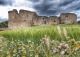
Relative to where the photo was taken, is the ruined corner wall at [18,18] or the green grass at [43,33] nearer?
the green grass at [43,33]

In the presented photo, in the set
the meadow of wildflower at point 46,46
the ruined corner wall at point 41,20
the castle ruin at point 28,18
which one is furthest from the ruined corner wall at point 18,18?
the meadow of wildflower at point 46,46

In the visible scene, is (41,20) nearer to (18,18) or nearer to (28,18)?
(28,18)

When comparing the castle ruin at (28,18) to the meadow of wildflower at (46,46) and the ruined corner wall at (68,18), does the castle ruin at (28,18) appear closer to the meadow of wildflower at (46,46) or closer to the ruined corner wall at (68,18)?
the ruined corner wall at (68,18)

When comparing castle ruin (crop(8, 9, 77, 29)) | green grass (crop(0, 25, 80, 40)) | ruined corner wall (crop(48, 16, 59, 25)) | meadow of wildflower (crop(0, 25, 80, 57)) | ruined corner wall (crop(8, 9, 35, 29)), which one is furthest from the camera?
ruined corner wall (crop(8, 9, 35, 29))

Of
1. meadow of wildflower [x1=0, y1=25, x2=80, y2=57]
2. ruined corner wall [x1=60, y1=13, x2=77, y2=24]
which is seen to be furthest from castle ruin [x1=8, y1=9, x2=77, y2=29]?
meadow of wildflower [x1=0, y1=25, x2=80, y2=57]

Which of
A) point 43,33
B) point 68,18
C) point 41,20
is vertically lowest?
point 41,20

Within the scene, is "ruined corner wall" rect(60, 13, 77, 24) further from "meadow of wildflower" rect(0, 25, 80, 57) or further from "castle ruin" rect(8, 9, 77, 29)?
"meadow of wildflower" rect(0, 25, 80, 57)

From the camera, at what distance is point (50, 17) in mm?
32031

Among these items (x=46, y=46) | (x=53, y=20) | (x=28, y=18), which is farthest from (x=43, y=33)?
(x=28, y=18)

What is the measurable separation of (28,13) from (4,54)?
92.2 ft

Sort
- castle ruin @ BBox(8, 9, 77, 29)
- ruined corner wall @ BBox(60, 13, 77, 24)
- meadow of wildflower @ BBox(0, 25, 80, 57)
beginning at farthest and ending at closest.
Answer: castle ruin @ BBox(8, 9, 77, 29)
ruined corner wall @ BBox(60, 13, 77, 24)
meadow of wildflower @ BBox(0, 25, 80, 57)

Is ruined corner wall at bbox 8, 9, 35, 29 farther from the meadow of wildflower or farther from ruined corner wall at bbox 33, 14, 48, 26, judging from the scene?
the meadow of wildflower

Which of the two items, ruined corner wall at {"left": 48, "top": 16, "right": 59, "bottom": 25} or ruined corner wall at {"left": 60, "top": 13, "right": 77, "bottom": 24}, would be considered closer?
ruined corner wall at {"left": 48, "top": 16, "right": 59, "bottom": 25}

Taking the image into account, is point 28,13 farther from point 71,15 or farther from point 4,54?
point 4,54
